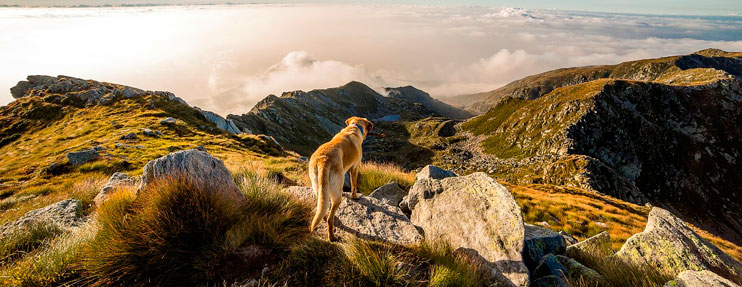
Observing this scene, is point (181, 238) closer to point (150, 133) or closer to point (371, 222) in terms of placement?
point (371, 222)

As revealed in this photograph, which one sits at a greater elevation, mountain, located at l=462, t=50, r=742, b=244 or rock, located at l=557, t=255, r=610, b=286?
rock, located at l=557, t=255, r=610, b=286

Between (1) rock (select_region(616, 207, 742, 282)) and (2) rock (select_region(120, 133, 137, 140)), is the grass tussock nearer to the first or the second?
(1) rock (select_region(616, 207, 742, 282))

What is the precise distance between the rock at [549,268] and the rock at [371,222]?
2581 mm

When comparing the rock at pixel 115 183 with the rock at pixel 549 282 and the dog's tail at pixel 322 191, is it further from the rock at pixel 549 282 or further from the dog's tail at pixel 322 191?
the rock at pixel 549 282

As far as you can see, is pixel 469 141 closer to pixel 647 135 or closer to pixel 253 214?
pixel 647 135

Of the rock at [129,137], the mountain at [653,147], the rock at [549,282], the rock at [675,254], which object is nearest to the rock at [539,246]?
the rock at [549,282]

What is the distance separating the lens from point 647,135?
4774 inches

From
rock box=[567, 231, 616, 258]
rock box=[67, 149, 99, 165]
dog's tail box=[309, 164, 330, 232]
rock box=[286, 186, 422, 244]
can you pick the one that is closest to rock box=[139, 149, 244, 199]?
rock box=[286, 186, 422, 244]

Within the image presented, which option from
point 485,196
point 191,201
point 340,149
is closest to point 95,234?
point 191,201

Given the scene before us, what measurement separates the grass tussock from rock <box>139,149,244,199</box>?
56 cm

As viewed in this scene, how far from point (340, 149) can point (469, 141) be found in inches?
8100

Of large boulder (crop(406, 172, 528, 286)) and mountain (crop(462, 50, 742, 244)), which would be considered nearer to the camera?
large boulder (crop(406, 172, 528, 286))

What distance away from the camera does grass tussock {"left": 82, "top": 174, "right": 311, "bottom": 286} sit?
4.51 metres

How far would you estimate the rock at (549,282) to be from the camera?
17.2 ft
